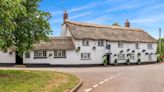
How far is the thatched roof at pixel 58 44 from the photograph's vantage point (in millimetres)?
53406

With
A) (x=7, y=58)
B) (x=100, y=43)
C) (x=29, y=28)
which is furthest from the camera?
(x=100, y=43)

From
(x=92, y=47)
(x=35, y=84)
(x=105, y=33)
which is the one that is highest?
(x=105, y=33)

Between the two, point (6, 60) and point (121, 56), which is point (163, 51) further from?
point (6, 60)

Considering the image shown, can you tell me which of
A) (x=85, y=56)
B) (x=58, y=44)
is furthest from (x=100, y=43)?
(x=58, y=44)

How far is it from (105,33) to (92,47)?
6702 millimetres

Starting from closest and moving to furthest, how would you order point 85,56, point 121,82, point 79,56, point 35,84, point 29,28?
point 35,84 → point 121,82 → point 29,28 → point 79,56 → point 85,56

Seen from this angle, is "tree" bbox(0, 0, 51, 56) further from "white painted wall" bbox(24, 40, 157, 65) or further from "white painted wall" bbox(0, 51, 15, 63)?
"white painted wall" bbox(0, 51, 15, 63)

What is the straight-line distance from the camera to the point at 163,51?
293 ft

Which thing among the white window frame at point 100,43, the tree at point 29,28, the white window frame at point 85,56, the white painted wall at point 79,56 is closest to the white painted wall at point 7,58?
the white painted wall at point 79,56

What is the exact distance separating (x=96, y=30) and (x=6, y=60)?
19791 mm

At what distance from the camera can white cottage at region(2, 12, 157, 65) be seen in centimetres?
5384

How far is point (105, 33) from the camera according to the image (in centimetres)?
6191

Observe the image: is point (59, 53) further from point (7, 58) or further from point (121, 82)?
point (121, 82)

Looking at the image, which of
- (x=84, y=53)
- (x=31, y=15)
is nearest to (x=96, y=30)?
(x=84, y=53)
